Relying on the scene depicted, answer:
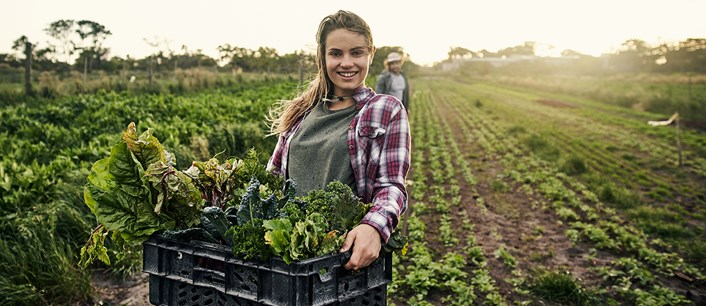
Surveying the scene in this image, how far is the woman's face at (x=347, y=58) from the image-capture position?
226 cm

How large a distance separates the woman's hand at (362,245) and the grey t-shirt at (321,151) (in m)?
0.50

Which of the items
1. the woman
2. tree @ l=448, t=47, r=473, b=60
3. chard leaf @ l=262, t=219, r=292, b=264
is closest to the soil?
the woman

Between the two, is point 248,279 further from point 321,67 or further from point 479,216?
point 479,216

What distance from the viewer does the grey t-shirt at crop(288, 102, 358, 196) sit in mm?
2236

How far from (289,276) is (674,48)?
54828 mm

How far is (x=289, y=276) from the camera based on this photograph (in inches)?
61.3

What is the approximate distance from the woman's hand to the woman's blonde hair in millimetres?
902

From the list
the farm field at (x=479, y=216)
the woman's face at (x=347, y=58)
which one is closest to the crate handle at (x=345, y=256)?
the woman's face at (x=347, y=58)

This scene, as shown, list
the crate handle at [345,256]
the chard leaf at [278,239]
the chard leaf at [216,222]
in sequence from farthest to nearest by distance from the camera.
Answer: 1. the chard leaf at [216,222]
2. the crate handle at [345,256]
3. the chard leaf at [278,239]

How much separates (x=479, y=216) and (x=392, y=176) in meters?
5.68

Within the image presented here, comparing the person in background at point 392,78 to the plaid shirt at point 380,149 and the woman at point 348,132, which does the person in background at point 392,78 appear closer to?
the woman at point 348,132

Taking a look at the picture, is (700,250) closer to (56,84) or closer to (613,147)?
(613,147)

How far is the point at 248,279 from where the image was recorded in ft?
5.49

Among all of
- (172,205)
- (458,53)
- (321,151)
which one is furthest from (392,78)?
(458,53)
